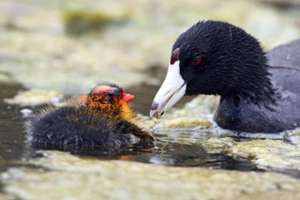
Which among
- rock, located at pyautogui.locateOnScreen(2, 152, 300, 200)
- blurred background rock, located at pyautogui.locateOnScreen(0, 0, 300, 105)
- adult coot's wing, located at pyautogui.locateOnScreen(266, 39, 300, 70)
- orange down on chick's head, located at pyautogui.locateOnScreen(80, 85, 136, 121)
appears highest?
blurred background rock, located at pyautogui.locateOnScreen(0, 0, 300, 105)

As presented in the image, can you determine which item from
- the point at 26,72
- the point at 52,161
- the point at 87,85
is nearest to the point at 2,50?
the point at 26,72

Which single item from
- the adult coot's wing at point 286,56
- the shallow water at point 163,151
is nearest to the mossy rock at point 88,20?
the adult coot's wing at point 286,56

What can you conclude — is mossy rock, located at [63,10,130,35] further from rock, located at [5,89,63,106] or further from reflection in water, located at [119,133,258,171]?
reflection in water, located at [119,133,258,171]

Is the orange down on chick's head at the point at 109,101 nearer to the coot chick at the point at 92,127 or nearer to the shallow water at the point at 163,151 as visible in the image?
the coot chick at the point at 92,127

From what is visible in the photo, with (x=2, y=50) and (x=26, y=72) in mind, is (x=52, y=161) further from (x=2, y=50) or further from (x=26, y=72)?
(x=2, y=50)

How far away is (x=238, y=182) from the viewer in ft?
17.9

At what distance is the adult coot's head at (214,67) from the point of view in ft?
22.8

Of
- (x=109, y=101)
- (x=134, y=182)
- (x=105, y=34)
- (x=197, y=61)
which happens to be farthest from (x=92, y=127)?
(x=105, y=34)

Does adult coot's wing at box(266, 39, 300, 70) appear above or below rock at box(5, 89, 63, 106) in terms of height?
above

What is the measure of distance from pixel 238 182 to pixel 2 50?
7.19m

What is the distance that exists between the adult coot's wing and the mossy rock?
6411 millimetres

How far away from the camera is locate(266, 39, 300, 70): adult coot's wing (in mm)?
8062

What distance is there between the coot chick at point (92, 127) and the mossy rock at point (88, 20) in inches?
316

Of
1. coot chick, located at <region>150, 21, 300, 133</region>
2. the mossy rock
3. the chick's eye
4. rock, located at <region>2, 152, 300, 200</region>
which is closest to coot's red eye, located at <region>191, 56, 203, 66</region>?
coot chick, located at <region>150, 21, 300, 133</region>
